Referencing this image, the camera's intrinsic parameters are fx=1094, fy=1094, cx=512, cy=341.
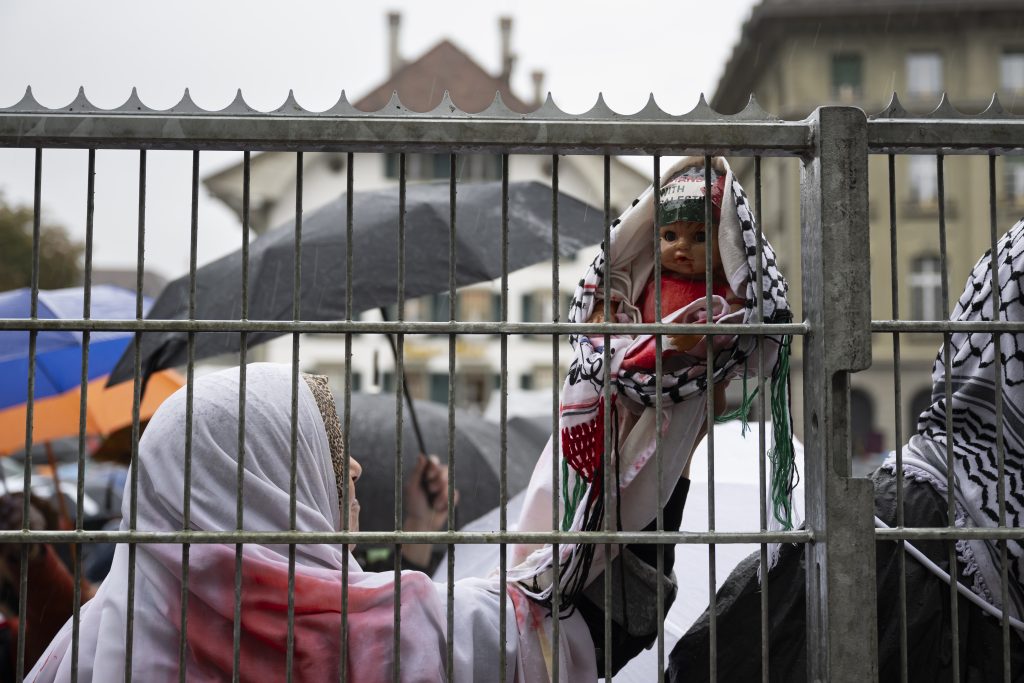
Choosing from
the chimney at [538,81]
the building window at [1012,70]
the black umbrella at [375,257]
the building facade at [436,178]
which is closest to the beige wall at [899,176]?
the building window at [1012,70]

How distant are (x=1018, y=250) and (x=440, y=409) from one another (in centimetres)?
697

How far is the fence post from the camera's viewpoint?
218cm

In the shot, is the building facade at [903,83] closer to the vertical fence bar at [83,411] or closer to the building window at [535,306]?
the building window at [535,306]

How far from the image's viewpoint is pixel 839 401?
7.26 feet

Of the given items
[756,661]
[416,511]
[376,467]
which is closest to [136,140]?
[756,661]

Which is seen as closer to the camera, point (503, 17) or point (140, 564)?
point (140, 564)

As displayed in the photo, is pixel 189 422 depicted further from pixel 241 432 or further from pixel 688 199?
pixel 688 199

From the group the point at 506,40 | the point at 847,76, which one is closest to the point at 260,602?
the point at 847,76

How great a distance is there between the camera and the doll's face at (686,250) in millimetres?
2650

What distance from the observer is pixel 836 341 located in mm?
2203

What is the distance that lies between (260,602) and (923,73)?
123 ft

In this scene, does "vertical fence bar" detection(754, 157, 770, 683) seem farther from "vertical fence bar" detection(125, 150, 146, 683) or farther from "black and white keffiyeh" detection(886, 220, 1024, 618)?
"vertical fence bar" detection(125, 150, 146, 683)

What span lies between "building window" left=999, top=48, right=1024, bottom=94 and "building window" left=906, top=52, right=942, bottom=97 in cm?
195

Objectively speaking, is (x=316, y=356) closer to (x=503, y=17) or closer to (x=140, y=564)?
(x=503, y=17)
